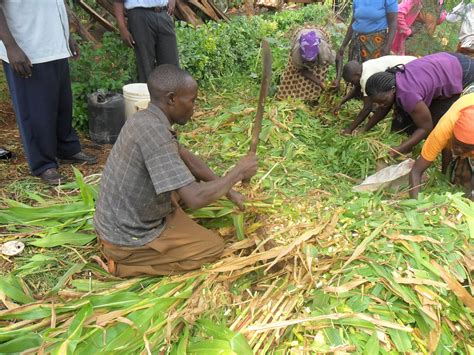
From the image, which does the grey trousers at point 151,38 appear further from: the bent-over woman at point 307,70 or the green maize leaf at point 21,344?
the green maize leaf at point 21,344

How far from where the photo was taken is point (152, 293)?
2.14m

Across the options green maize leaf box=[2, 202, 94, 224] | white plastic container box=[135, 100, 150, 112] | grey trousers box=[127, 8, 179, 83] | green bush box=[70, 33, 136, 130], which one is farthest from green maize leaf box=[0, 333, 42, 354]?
grey trousers box=[127, 8, 179, 83]

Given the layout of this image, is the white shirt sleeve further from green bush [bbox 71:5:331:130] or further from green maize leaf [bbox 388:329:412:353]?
green maize leaf [bbox 388:329:412:353]

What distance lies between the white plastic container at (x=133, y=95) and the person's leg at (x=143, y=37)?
363 millimetres

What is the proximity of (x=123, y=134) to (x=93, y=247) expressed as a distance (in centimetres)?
85

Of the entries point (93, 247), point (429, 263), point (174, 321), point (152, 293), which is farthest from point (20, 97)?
point (429, 263)

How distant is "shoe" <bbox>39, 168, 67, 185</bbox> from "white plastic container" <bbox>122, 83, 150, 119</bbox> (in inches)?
38.8

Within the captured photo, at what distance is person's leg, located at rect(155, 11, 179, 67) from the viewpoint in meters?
4.27

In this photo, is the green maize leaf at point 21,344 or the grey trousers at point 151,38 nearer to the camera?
the green maize leaf at point 21,344

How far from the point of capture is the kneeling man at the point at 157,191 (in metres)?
1.96

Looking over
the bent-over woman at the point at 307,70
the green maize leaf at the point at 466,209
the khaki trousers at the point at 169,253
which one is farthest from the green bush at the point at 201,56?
the green maize leaf at the point at 466,209

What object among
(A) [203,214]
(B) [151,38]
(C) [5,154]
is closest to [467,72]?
(A) [203,214]

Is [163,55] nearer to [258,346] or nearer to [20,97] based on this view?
[20,97]

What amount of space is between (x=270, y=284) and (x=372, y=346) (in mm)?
587
